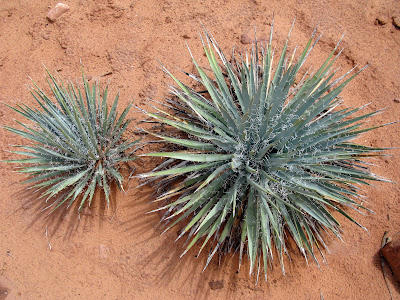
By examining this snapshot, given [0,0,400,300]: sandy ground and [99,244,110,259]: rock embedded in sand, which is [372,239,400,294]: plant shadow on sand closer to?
[0,0,400,300]: sandy ground

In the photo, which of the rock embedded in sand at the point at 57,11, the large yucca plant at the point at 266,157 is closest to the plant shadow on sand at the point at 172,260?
the large yucca plant at the point at 266,157

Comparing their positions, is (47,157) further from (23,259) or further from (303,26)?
(303,26)

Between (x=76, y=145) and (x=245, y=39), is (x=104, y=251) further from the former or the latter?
(x=245, y=39)

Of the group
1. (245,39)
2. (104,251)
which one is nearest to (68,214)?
(104,251)

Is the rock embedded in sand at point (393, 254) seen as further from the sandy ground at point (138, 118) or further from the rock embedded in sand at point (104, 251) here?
the rock embedded in sand at point (104, 251)

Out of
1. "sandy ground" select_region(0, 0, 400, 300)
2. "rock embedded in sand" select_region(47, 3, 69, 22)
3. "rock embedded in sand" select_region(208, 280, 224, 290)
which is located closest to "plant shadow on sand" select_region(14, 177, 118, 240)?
"sandy ground" select_region(0, 0, 400, 300)

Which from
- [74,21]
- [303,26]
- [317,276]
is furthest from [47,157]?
[303,26]
